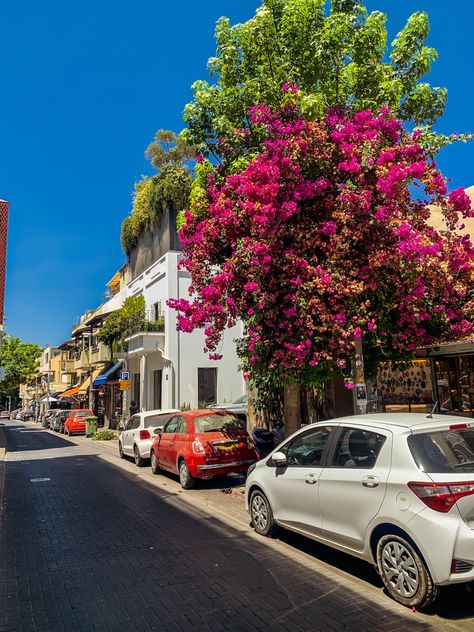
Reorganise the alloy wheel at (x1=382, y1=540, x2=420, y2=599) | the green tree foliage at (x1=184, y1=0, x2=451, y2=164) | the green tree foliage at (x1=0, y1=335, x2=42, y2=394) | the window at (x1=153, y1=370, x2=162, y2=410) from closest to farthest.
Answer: the alloy wheel at (x1=382, y1=540, x2=420, y2=599) → the green tree foliage at (x1=184, y1=0, x2=451, y2=164) → the window at (x1=153, y1=370, x2=162, y2=410) → the green tree foliage at (x1=0, y1=335, x2=42, y2=394)

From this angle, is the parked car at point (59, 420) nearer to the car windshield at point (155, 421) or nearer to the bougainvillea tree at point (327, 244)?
the car windshield at point (155, 421)

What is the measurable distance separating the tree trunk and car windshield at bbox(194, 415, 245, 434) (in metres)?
1.15

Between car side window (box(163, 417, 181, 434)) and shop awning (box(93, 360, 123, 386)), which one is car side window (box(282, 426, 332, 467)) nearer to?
car side window (box(163, 417, 181, 434))

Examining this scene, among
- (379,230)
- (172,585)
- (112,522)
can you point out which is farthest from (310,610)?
(379,230)

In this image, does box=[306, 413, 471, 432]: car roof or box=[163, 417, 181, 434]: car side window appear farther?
box=[163, 417, 181, 434]: car side window

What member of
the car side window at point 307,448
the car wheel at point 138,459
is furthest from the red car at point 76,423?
the car side window at point 307,448

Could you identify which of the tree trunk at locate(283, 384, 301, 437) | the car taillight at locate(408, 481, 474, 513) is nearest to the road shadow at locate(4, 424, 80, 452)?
the tree trunk at locate(283, 384, 301, 437)

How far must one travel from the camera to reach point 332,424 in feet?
18.6

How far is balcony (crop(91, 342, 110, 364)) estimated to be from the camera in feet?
109

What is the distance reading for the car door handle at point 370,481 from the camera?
4617mm

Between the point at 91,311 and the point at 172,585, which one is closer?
the point at 172,585

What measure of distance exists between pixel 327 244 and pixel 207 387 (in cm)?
1677

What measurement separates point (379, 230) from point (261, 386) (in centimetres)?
713

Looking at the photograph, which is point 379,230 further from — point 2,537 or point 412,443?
point 2,537
